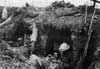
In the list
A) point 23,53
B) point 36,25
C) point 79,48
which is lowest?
point 23,53

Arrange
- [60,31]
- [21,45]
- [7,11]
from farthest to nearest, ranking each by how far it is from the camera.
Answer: [7,11]
[21,45]
[60,31]

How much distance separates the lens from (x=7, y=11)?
38.9ft

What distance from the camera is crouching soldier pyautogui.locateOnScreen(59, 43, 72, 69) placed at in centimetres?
708

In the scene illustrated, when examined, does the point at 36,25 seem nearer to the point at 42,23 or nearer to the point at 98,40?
the point at 42,23

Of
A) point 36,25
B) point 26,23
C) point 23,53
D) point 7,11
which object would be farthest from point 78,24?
point 7,11

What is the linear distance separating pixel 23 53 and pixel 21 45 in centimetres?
90

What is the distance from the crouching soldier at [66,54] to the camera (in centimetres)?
708

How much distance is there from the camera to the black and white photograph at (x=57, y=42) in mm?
6746

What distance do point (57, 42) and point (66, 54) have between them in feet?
2.40

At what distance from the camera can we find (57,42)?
7.70 m

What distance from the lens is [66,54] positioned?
7184mm

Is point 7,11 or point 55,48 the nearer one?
point 55,48

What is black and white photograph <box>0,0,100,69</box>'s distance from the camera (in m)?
6.75

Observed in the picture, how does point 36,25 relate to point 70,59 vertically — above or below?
above
